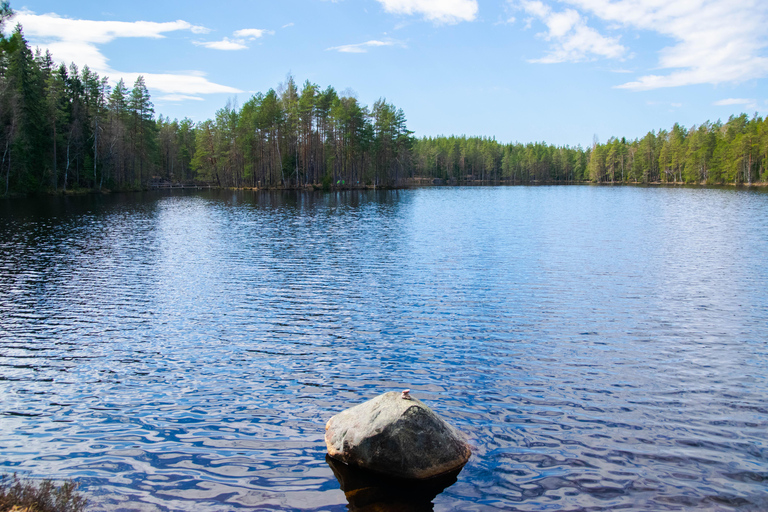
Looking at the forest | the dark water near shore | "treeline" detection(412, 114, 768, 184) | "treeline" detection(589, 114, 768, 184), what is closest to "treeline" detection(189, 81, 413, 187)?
the forest

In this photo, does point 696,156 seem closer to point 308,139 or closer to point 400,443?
point 308,139

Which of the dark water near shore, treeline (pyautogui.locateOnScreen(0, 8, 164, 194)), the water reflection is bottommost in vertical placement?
the water reflection

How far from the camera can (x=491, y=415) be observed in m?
9.37

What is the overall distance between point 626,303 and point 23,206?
64.7 meters

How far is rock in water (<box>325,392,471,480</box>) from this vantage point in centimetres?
744

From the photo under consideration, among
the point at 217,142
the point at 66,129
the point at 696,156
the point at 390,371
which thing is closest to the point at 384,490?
the point at 390,371

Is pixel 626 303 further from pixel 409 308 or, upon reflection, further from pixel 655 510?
pixel 655 510

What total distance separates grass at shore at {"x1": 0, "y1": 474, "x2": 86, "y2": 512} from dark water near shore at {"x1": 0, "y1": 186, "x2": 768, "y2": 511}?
0.50 m

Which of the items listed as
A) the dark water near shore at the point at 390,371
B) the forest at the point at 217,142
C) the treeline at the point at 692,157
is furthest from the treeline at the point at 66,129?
the treeline at the point at 692,157

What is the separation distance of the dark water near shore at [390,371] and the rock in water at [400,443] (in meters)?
0.46

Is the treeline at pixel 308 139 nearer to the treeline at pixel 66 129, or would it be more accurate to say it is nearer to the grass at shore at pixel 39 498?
the treeline at pixel 66 129

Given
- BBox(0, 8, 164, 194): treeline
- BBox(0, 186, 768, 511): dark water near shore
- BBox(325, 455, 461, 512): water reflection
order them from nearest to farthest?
BBox(325, 455, 461, 512): water reflection, BBox(0, 186, 768, 511): dark water near shore, BBox(0, 8, 164, 194): treeline

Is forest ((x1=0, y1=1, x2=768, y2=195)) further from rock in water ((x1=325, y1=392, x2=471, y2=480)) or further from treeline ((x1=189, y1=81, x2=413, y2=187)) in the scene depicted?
rock in water ((x1=325, y1=392, x2=471, y2=480))

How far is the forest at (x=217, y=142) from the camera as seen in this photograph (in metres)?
69.3
